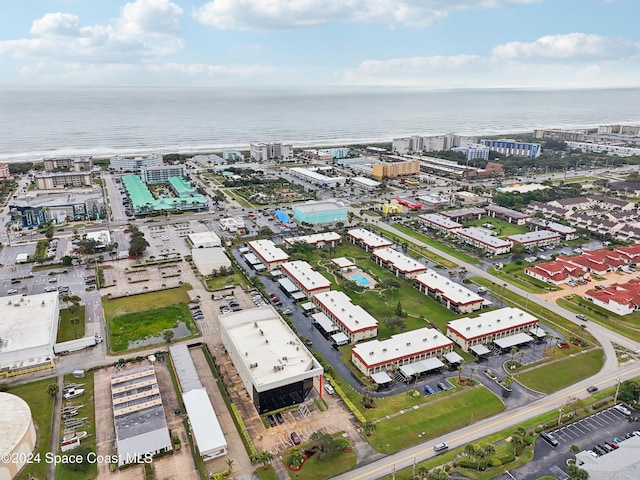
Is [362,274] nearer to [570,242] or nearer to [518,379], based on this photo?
[518,379]

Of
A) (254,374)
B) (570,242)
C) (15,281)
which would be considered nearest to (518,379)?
(254,374)

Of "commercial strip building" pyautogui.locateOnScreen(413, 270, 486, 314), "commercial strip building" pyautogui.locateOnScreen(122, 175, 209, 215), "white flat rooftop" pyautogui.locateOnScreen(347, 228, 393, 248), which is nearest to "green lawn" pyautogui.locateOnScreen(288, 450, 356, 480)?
"commercial strip building" pyautogui.locateOnScreen(413, 270, 486, 314)

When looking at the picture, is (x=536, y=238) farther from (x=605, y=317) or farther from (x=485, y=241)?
(x=605, y=317)

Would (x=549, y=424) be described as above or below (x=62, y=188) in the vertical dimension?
below

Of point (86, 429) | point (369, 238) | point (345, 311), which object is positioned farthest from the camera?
point (369, 238)

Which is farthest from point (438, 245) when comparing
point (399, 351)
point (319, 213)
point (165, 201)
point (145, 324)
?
point (165, 201)

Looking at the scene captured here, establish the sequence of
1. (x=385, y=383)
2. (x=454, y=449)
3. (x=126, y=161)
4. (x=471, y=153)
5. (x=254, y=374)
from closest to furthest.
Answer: (x=454, y=449)
(x=254, y=374)
(x=385, y=383)
(x=126, y=161)
(x=471, y=153)

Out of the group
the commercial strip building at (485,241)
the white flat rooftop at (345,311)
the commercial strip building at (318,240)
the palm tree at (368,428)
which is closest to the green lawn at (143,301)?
the white flat rooftop at (345,311)

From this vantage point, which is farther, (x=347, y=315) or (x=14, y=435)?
(x=347, y=315)
